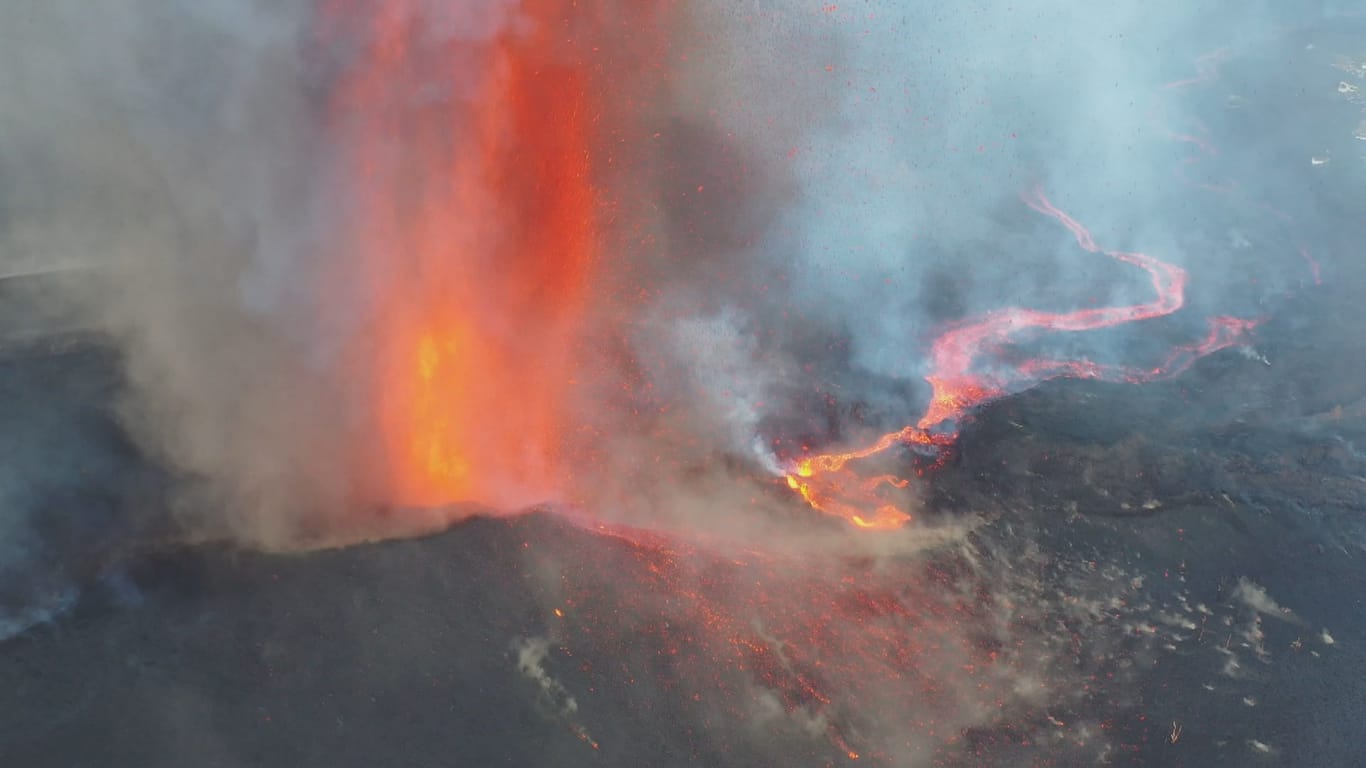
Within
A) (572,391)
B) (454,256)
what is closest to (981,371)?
(572,391)

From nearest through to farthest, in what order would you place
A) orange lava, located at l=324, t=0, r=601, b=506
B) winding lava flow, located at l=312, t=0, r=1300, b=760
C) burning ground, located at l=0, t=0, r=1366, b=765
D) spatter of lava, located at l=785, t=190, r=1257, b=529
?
burning ground, located at l=0, t=0, r=1366, b=765, winding lava flow, located at l=312, t=0, r=1300, b=760, spatter of lava, located at l=785, t=190, r=1257, b=529, orange lava, located at l=324, t=0, r=601, b=506

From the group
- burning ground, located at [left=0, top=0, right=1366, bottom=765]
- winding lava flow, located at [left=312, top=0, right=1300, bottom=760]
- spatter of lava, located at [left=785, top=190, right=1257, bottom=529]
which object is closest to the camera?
burning ground, located at [left=0, top=0, right=1366, bottom=765]

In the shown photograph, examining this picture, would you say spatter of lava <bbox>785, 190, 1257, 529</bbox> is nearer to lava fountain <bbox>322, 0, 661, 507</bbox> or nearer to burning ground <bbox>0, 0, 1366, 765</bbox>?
burning ground <bbox>0, 0, 1366, 765</bbox>

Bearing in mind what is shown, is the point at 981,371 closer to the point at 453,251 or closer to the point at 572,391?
the point at 572,391

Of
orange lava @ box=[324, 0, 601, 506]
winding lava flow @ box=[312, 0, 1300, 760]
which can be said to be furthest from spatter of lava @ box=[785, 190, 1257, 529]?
orange lava @ box=[324, 0, 601, 506]

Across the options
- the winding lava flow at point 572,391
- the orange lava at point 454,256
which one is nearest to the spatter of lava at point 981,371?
the winding lava flow at point 572,391

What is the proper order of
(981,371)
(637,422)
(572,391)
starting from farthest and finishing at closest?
(981,371)
(572,391)
(637,422)

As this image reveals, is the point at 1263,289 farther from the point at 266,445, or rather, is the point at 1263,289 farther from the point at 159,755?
the point at 159,755
